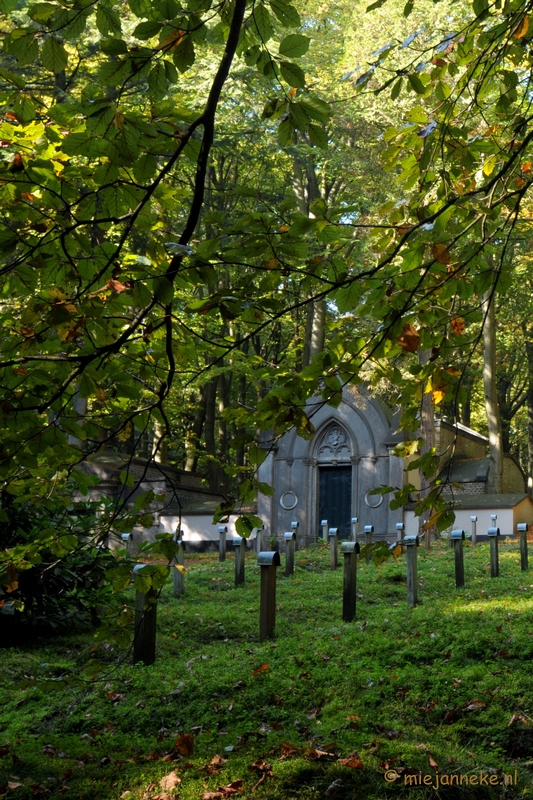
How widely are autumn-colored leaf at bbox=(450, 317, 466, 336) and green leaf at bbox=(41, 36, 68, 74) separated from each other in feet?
7.33

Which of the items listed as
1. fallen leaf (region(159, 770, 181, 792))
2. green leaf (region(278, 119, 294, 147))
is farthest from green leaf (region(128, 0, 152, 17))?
fallen leaf (region(159, 770, 181, 792))

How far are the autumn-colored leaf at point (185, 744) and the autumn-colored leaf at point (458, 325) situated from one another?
10.8ft

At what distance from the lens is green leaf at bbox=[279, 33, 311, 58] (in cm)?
306

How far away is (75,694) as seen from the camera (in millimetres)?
6957

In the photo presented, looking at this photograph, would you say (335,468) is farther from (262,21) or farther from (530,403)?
(262,21)

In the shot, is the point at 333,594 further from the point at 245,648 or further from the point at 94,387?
the point at 94,387

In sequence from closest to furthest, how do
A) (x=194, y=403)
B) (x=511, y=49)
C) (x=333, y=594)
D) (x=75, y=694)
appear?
(x=511, y=49), (x=75, y=694), (x=333, y=594), (x=194, y=403)

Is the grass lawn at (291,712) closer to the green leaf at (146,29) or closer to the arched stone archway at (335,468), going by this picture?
the green leaf at (146,29)

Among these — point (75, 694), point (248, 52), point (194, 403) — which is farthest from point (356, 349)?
point (194, 403)

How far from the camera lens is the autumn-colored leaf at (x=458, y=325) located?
4270 mm

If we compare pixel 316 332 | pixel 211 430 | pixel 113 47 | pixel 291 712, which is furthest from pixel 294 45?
pixel 211 430

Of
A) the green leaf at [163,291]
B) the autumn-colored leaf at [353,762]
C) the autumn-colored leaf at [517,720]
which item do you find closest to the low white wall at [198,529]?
the autumn-colored leaf at [517,720]

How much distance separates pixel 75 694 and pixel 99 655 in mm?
1344

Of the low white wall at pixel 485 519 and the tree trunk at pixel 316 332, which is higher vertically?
the tree trunk at pixel 316 332
